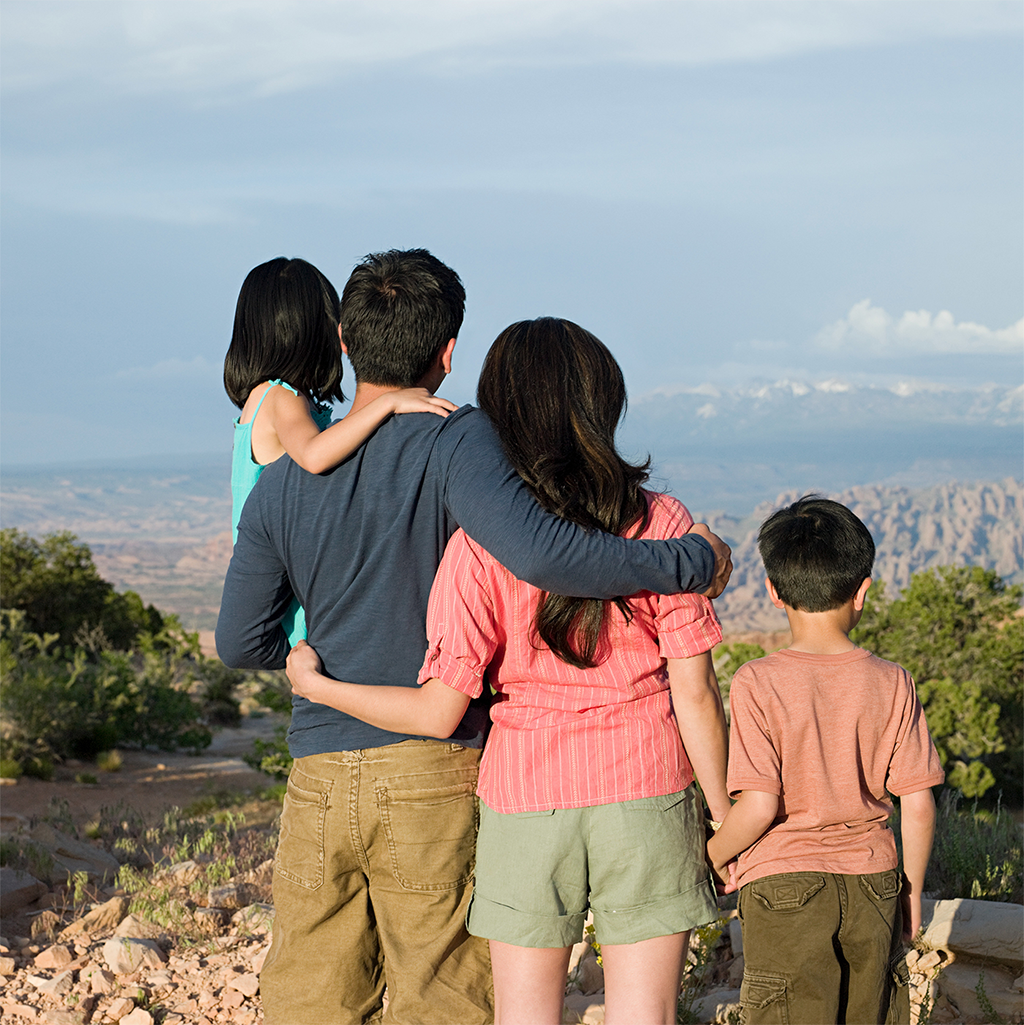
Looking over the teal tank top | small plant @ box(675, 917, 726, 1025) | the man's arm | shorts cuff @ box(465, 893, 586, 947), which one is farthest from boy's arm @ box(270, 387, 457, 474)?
small plant @ box(675, 917, 726, 1025)

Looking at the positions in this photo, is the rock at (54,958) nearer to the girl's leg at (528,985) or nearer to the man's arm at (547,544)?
the girl's leg at (528,985)

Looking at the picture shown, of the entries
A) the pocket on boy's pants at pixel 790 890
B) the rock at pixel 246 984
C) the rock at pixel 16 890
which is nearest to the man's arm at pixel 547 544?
the pocket on boy's pants at pixel 790 890

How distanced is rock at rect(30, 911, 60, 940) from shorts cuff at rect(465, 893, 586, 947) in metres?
3.32

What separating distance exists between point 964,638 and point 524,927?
40.8ft

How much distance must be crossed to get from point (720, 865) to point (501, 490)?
104cm

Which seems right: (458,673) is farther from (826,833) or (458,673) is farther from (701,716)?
(826,833)

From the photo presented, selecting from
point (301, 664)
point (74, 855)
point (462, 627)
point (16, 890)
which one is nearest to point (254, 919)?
point (16, 890)

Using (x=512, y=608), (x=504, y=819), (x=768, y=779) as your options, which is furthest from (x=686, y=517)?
(x=504, y=819)

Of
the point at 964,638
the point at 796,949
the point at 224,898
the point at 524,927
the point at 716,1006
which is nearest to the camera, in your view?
the point at 524,927

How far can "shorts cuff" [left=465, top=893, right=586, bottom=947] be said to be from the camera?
6.97 ft

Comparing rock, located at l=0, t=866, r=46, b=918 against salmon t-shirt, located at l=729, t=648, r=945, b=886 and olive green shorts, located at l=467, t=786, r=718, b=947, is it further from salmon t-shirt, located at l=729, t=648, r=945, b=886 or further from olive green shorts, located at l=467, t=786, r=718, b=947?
salmon t-shirt, located at l=729, t=648, r=945, b=886

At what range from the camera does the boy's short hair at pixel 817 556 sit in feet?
7.97

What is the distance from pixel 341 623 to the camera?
235 cm

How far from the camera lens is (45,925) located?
475cm
